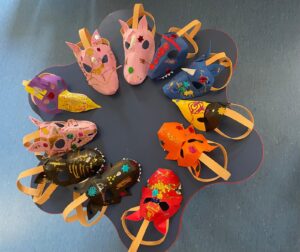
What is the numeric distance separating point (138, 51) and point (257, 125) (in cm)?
70

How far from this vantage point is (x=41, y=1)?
2.02 metres

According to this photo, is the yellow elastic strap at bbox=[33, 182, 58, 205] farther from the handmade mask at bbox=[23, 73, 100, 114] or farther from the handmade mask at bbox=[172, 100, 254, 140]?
the handmade mask at bbox=[172, 100, 254, 140]

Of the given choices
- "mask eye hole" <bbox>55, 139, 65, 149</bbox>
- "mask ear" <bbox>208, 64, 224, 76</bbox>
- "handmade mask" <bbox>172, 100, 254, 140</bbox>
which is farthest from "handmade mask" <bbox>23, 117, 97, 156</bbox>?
"mask ear" <bbox>208, 64, 224, 76</bbox>

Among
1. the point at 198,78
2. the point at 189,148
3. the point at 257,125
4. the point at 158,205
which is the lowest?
the point at 257,125

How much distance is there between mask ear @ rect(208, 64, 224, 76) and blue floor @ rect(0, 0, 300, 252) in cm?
49

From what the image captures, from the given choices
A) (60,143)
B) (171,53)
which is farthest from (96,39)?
(60,143)

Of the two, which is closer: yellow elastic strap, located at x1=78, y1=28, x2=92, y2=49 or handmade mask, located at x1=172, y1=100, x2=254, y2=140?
handmade mask, located at x1=172, y1=100, x2=254, y2=140

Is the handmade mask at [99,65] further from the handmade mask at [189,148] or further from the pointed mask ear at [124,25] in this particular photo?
the handmade mask at [189,148]

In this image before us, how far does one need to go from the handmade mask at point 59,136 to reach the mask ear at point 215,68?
453mm

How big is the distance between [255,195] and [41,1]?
5.91ft

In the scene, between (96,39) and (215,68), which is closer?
(215,68)

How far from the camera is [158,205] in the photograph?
3.10 feet

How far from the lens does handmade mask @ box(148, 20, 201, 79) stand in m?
1.03

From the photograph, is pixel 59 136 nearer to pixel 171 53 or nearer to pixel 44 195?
pixel 44 195
